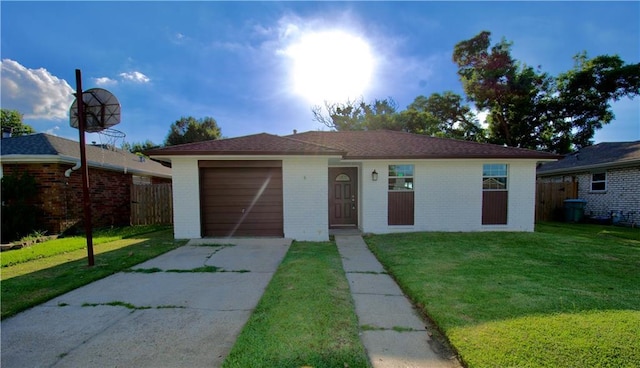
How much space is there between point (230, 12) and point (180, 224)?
20.8 feet

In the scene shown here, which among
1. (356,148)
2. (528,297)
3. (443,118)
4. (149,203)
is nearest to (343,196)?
(356,148)

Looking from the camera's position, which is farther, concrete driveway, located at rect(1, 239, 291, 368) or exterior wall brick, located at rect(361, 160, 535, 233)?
exterior wall brick, located at rect(361, 160, 535, 233)

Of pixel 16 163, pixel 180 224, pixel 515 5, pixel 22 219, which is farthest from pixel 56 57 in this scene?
pixel 515 5

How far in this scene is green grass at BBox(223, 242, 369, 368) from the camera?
2.27 metres

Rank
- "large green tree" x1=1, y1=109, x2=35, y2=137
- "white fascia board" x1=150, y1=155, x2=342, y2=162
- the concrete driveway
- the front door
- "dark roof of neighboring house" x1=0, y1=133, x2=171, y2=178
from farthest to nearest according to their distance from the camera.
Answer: "large green tree" x1=1, y1=109, x2=35, y2=137 < the front door < "dark roof of neighboring house" x1=0, y1=133, x2=171, y2=178 < "white fascia board" x1=150, y1=155, x2=342, y2=162 < the concrete driveway

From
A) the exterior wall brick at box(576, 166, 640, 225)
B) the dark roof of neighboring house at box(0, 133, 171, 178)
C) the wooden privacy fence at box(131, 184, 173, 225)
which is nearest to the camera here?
the dark roof of neighboring house at box(0, 133, 171, 178)

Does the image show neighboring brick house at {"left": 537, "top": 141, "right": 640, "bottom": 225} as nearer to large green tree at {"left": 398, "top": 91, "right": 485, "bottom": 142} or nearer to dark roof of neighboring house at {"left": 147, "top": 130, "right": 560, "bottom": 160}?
dark roof of neighboring house at {"left": 147, "top": 130, "right": 560, "bottom": 160}

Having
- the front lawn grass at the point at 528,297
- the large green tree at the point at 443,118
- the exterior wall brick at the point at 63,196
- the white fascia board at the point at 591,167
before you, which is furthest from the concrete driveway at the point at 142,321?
the large green tree at the point at 443,118

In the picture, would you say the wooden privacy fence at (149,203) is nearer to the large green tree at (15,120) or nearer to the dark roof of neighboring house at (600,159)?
the dark roof of neighboring house at (600,159)

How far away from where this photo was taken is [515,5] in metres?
7.70

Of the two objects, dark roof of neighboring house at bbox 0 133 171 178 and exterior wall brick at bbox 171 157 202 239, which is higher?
dark roof of neighboring house at bbox 0 133 171 178

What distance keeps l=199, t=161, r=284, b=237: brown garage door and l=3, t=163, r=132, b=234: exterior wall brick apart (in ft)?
16.1

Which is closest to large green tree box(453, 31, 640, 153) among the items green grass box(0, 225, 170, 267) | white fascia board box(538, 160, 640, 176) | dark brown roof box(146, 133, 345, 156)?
white fascia board box(538, 160, 640, 176)

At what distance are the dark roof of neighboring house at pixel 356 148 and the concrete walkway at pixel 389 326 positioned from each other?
4.14m
